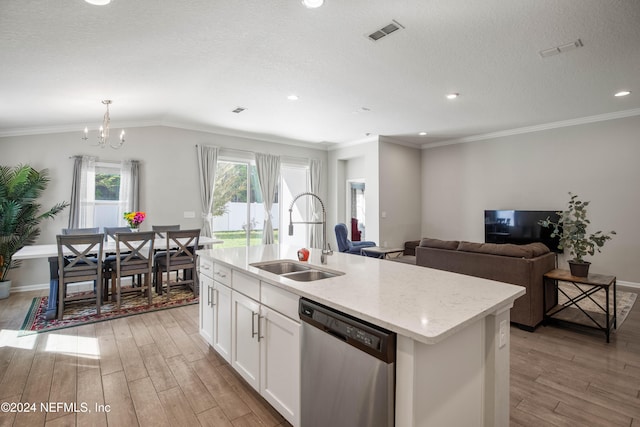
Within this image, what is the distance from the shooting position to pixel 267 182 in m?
7.19

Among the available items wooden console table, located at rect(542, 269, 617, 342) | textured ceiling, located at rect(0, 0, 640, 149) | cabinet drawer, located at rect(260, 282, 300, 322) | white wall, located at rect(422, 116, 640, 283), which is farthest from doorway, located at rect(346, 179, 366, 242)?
cabinet drawer, located at rect(260, 282, 300, 322)

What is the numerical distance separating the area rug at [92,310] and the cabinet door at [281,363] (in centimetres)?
279

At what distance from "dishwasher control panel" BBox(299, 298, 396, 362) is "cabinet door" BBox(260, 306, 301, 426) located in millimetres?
176

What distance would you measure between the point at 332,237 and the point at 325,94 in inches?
180

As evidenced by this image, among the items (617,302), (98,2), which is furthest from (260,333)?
(617,302)

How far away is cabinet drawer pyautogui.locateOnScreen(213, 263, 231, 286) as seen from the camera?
2.45m

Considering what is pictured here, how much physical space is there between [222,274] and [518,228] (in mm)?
5977

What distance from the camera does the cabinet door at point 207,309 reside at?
276 cm

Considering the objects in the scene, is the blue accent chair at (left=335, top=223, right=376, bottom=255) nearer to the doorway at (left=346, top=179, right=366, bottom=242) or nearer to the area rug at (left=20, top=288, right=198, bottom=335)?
the doorway at (left=346, top=179, right=366, bottom=242)

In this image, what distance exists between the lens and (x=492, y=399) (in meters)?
1.49

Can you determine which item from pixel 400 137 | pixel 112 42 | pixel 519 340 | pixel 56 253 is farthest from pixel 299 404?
pixel 400 137

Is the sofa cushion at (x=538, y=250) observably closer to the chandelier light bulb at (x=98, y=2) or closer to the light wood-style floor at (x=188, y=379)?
the light wood-style floor at (x=188, y=379)

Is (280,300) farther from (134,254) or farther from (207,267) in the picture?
(134,254)

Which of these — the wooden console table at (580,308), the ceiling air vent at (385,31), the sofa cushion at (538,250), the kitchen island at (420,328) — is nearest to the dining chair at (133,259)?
the kitchen island at (420,328)
